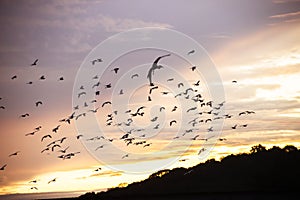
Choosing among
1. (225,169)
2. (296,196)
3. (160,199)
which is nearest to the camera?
(296,196)

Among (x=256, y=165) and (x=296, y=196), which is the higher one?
(x=256, y=165)

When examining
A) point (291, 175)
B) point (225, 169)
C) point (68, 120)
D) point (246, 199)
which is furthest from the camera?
point (225, 169)

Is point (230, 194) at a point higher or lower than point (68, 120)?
lower

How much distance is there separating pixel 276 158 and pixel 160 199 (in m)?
32.5

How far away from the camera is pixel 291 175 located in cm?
10762

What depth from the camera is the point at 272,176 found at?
10831 centimetres

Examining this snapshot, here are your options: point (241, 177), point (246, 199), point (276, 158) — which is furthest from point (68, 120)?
point (276, 158)

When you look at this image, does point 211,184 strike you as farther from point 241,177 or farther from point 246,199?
point 246,199

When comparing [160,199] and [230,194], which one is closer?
[230,194]

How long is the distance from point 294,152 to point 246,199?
129 ft

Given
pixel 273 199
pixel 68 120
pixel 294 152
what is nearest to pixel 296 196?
pixel 273 199

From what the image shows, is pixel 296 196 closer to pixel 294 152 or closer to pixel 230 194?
pixel 230 194

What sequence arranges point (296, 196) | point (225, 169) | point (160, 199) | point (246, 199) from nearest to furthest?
point (246, 199)
point (296, 196)
point (160, 199)
point (225, 169)

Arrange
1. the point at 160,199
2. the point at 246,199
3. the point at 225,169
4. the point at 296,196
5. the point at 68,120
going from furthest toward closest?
1. the point at 225,169
2. the point at 160,199
3. the point at 296,196
4. the point at 246,199
5. the point at 68,120
